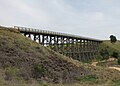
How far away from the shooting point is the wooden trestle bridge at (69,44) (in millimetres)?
51506

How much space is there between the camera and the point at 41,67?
2717 centimetres

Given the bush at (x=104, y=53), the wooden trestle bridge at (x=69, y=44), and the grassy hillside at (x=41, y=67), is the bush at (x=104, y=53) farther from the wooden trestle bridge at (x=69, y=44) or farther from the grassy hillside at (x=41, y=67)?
the grassy hillside at (x=41, y=67)

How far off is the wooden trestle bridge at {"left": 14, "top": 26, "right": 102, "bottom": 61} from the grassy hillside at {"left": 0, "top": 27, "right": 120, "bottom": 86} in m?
11.9

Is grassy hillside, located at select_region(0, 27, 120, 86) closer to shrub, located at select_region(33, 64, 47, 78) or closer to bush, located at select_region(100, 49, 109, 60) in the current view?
shrub, located at select_region(33, 64, 47, 78)

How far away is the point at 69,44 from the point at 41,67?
128 ft

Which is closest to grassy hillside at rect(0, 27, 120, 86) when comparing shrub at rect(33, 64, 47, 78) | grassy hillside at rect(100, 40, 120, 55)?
shrub at rect(33, 64, 47, 78)

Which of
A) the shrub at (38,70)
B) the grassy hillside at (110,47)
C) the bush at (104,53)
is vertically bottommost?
the bush at (104,53)

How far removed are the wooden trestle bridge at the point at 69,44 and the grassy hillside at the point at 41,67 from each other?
11936mm

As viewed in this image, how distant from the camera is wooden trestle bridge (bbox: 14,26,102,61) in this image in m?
51.5

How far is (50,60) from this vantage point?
30734 millimetres

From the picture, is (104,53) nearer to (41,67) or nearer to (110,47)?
(110,47)

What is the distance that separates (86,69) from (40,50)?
20.4ft

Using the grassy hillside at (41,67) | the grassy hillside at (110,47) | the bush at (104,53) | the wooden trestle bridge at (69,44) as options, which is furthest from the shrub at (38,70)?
the grassy hillside at (110,47)

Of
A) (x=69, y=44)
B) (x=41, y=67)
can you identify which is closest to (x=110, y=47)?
(x=69, y=44)
